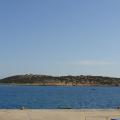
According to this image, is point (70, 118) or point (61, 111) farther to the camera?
point (61, 111)

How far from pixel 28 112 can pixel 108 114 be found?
4775 mm

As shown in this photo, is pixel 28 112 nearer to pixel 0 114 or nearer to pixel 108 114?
pixel 0 114

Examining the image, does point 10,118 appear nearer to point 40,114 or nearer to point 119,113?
point 40,114

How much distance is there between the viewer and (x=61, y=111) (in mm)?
26266

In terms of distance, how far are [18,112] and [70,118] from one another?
328 centimetres

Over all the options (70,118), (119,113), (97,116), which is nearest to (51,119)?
(70,118)

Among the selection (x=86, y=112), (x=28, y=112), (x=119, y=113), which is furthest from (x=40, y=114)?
(x=119, y=113)

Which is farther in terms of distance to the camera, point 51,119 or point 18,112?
point 18,112

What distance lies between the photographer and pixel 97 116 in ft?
81.0

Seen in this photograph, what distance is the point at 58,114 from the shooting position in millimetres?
25156

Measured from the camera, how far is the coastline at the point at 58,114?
2402 cm

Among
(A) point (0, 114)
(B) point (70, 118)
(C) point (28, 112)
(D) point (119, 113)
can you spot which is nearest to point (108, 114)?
(D) point (119, 113)

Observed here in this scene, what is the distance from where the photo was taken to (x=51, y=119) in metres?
23.7

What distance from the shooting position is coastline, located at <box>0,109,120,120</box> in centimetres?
2402
